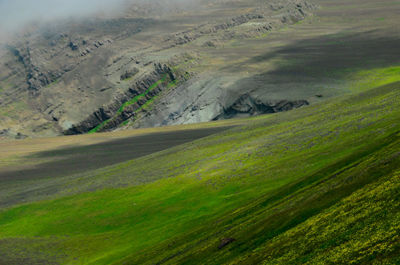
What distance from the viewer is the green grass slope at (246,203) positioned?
2055 centimetres

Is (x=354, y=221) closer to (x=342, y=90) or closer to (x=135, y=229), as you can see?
(x=135, y=229)

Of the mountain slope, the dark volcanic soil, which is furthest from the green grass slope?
the mountain slope

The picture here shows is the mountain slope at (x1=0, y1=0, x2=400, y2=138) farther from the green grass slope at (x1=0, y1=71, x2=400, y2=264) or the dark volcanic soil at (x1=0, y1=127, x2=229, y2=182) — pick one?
the green grass slope at (x1=0, y1=71, x2=400, y2=264)

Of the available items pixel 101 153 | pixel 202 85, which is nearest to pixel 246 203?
pixel 101 153

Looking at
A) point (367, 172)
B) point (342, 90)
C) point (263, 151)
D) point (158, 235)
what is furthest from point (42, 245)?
point (342, 90)

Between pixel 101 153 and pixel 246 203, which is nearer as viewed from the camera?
pixel 246 203

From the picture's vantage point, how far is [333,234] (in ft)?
65.6

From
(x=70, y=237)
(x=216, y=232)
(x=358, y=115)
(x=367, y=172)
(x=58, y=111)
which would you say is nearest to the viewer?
(x=367, y=172)

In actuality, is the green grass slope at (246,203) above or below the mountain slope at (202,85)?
above

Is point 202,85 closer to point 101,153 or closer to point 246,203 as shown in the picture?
point 101,153

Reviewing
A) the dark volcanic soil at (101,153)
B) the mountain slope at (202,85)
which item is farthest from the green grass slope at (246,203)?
the mountain slope at (202,85)

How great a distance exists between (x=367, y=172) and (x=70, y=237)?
3612 cm

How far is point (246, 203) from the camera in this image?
4069 centimetres

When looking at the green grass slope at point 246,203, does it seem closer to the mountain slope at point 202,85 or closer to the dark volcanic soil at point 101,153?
the dark volcanic soil at point 101,153
